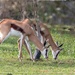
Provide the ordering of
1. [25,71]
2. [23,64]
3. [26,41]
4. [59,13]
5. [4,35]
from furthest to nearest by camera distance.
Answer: [26,41], [4,35], [23,64], [25,71], [59,13]

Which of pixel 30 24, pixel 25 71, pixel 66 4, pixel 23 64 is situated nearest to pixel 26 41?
pixel 30 24

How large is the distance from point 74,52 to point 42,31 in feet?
9.63

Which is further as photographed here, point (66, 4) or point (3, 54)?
point (3, 54)

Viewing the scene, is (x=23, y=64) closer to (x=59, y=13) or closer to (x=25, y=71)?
(x=25, y=71)

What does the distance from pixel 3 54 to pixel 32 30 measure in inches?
84.1

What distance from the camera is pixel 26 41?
11367 mm

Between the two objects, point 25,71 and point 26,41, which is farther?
point 26,41

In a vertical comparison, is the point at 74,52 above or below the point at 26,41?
below

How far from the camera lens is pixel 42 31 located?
1161 cm

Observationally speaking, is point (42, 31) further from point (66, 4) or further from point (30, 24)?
point (66, 4)

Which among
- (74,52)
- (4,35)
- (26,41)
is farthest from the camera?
(74,52)

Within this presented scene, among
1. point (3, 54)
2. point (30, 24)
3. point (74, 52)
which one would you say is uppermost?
point (30, 24)

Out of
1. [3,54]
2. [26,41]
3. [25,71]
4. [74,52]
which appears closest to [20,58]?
[26,41]

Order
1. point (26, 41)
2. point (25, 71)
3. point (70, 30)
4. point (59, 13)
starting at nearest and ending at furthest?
point (59, 13) → point (70, 30) → point (25, 71) → point (26, 41)
